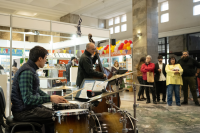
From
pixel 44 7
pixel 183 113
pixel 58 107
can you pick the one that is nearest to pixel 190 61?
pixel 183 113

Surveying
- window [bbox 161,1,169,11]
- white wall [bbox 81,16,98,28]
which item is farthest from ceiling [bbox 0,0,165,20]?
window [bbox 161,1,169,11]

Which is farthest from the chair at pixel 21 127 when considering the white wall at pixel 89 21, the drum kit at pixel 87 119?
the white wall at pixel 89 21

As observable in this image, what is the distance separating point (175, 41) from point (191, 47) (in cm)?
92

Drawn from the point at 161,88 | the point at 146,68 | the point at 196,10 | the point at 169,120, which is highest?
the point at 196,10

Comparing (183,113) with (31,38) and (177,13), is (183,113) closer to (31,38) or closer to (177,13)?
(31,38)

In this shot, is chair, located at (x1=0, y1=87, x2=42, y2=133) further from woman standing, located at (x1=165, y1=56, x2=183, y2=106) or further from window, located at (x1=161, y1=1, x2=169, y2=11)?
window, located at (x1=161, y1=1, x2=169, y2=11)

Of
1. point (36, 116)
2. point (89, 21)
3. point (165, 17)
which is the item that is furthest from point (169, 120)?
point (89, 21)

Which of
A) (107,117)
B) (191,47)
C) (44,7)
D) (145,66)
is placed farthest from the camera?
(44,7)

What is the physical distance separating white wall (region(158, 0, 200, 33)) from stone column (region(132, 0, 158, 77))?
2335 mm

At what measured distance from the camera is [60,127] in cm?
181

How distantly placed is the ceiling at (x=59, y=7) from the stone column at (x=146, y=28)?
2.54m

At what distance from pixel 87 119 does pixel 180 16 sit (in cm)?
992

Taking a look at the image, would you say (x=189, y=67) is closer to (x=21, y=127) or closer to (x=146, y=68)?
(x=146, y=68)

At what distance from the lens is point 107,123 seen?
2.08m
